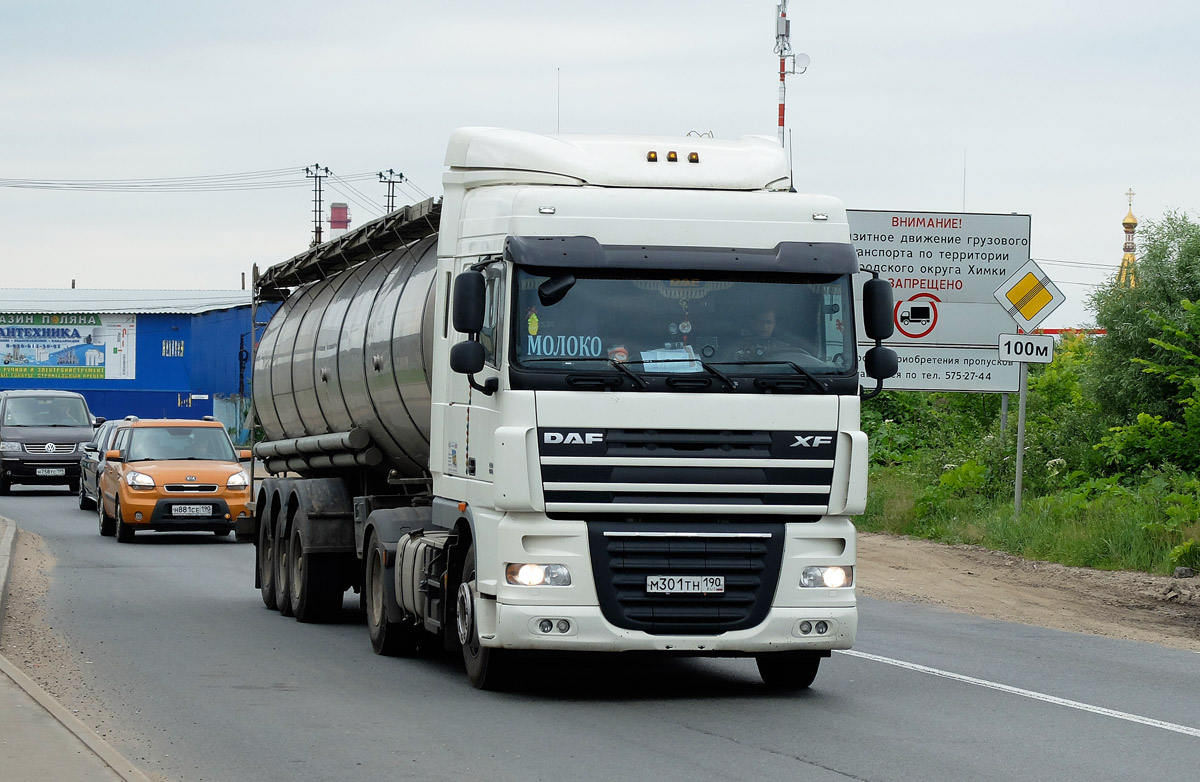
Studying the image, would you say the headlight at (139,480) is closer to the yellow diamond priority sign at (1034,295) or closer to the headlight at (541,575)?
the yellow diamond priority sign at (1034,295)

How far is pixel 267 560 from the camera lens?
53.7 ft

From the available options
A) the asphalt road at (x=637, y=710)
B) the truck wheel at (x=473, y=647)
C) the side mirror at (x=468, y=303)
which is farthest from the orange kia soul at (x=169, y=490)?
the side mirror at (x=468, y=303)

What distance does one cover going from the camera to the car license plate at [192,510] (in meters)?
24.1

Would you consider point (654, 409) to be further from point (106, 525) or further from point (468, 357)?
point (106, 525)

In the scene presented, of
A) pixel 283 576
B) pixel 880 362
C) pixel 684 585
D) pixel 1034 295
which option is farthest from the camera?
pixel 1034 295

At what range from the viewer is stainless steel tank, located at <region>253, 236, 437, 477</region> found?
41.0 ft

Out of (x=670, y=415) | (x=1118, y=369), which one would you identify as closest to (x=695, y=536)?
(x=670, y=415)

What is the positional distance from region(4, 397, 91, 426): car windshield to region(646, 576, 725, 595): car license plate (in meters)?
28.7

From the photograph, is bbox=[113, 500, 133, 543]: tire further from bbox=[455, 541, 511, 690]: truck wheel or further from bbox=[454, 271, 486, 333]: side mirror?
bbox=[454, 271, 486, 333]: side mirror

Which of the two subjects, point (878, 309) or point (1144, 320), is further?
point (1144, 320)

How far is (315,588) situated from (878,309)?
21.2 feet

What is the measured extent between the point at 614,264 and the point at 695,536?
65.5 inches

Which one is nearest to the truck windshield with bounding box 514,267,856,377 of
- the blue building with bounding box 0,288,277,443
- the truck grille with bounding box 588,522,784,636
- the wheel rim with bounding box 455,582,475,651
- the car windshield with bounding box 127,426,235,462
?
the truck grille with bounding box 588,522,784,636

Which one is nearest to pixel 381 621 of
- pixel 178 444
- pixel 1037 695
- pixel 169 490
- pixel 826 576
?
pixel 826 576
